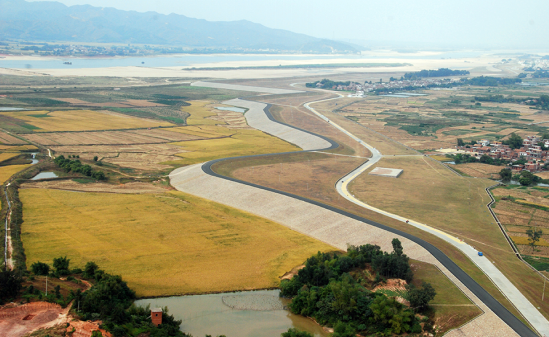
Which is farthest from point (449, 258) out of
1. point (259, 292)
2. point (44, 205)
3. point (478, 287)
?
point (44, 205)

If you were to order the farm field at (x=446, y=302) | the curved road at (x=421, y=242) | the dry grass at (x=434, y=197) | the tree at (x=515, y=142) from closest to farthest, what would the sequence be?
the curved road at (x=421, y=242) → the farm field at (x=446, y=302) → the dry grass at (x=434, y=197) → the tree at (x=515, y=142)

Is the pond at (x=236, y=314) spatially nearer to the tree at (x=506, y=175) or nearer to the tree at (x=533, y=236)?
the tree at (x=533, y=236)

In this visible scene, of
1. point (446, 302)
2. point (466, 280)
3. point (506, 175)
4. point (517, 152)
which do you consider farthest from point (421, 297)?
point (517, 152)

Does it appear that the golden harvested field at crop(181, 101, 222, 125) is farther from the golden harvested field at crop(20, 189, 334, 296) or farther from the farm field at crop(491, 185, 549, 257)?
the farm field at crop(491, 185, 549, 257)

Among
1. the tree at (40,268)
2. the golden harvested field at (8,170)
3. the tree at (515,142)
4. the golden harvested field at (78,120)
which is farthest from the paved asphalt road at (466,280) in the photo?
the golden harvested field at (78,120)

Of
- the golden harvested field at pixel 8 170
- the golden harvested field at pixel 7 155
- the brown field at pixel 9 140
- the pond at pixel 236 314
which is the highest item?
the brown field at pixel 9 140

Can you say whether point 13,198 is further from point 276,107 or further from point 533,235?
point 276,107

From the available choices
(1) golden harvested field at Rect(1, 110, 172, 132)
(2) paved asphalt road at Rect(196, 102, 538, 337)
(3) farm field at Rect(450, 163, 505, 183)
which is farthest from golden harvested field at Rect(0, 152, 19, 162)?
(3) farm field at Rect(450, 163, 505, 183)
